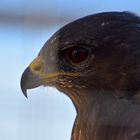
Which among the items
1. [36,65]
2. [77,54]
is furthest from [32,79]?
[77,54]

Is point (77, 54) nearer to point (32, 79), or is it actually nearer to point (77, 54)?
point (77, 54)

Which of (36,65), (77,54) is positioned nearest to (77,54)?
(77,54)

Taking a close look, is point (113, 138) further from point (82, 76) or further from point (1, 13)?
point (1, 13)

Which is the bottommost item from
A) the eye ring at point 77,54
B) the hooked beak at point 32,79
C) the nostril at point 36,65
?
the hooked beak at point 32,79

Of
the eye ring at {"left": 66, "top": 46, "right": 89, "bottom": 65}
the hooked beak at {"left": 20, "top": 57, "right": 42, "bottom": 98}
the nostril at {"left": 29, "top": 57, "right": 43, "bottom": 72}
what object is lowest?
the hooked beak at {"left": 20, "top": 57, "right": 42, "bottom": 98}

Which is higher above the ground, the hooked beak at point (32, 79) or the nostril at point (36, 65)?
the nostril at point (36, 65)

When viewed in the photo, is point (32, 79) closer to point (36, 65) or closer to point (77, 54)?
point (36, 65)

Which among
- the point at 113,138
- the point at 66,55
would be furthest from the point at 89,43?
the point at 113,138

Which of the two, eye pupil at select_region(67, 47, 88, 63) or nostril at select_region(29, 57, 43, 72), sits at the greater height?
eye pupil at select_region(67, 47, 88, 63)
